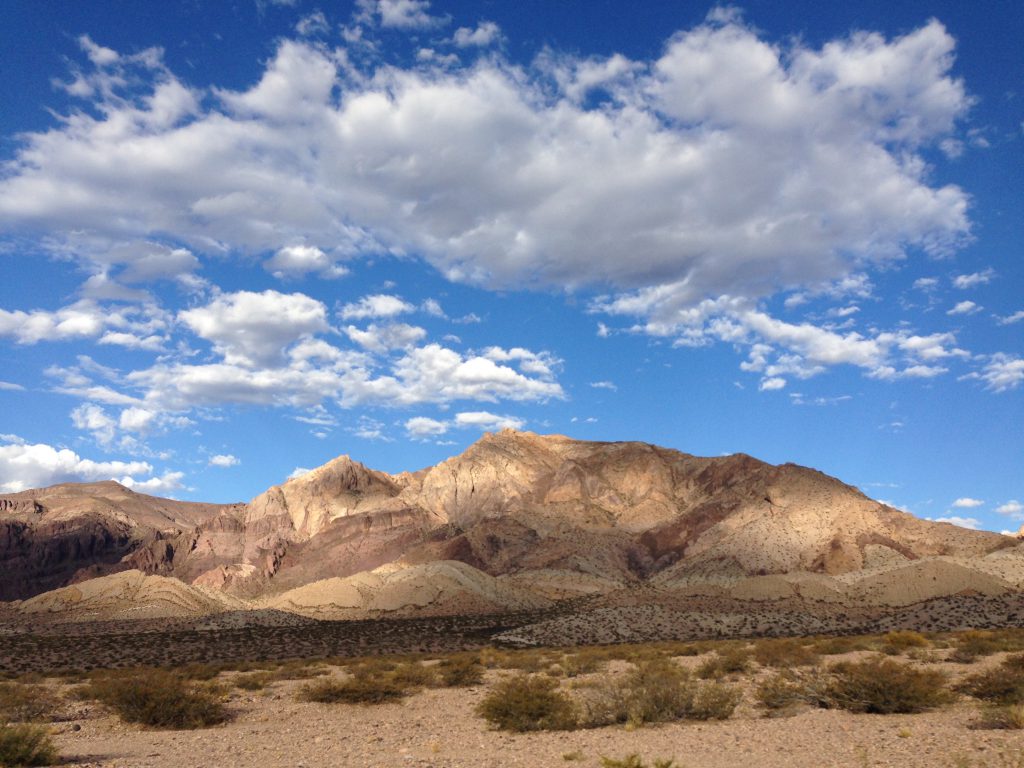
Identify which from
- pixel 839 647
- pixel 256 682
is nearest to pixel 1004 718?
pixel 839 647

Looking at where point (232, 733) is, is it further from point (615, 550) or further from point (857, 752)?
point (615, 550)

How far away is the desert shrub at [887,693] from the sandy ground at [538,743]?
1.93ft

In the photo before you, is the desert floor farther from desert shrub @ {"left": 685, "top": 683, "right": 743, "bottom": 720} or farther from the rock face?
the rock face

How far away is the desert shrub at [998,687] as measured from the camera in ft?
67.3

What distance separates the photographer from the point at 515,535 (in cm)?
14862

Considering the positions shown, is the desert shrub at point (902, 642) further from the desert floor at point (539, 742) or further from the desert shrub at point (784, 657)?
the desert floor at point (539, 742)

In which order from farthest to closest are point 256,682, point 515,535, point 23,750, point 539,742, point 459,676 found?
point 515,535 < point 256,682 < point 459,676 < point 539,742 < point 23,750

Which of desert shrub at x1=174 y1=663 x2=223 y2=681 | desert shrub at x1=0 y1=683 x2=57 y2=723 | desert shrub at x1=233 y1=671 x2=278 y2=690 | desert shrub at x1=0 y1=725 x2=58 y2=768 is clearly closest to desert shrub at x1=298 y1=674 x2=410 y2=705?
desert shrub at x1=233 y1=671 x2=278 y2=690

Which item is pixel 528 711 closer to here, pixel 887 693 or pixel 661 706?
pixel 661 706

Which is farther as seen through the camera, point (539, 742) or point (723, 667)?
point (723, 667)

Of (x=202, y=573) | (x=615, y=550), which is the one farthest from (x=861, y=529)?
(x=202, y=573)

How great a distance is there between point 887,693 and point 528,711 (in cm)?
933

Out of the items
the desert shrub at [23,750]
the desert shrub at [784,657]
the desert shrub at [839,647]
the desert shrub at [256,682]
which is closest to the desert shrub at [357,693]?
the desert shrub at [256,682]

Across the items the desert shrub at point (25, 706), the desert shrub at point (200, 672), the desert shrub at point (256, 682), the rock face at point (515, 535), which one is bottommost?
the desert shrub at point (200, 672)
